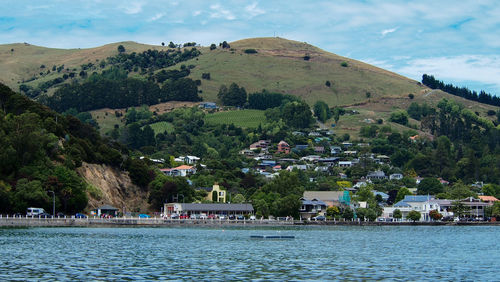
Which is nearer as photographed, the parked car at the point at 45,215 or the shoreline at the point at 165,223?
the shoreline at the point at 165,223

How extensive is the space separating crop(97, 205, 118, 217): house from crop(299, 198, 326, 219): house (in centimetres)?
4084

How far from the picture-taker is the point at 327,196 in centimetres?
16200

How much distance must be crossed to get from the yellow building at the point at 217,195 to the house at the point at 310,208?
57.9 feet

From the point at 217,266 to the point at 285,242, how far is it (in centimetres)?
3047

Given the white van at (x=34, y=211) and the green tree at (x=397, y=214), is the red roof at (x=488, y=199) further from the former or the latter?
the white van at (x=34, y=211)

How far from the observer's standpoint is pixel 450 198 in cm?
17175

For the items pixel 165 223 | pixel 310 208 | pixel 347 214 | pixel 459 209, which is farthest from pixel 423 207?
pixel 165 223

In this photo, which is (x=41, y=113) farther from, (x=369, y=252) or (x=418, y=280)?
(x=418, y=280)

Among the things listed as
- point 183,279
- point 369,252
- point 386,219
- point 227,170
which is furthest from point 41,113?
point 183,279

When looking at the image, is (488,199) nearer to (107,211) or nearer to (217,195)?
(217,195)

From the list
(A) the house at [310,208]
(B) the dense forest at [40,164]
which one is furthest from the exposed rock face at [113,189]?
(A) the house at [310,208]

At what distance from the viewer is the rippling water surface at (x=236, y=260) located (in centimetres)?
4628

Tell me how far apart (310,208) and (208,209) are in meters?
22.8

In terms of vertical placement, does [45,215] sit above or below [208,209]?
below
